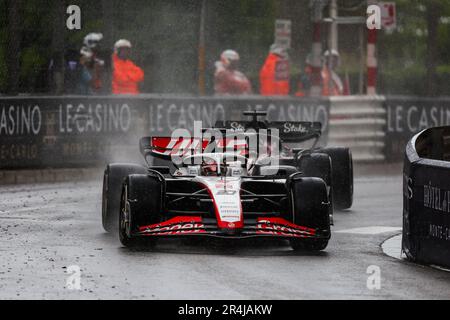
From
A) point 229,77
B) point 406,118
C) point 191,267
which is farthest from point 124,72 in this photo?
point 191,267

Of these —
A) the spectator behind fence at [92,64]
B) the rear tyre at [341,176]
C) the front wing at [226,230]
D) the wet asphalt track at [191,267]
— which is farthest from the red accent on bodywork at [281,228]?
the spectator behind fence at [92,64]

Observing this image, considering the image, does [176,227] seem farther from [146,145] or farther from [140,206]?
[146,145]

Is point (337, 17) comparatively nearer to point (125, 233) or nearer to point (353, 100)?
point (353, 100)

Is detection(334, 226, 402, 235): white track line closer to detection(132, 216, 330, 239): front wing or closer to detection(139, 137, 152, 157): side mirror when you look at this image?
detection(139, 137, 152, 157): side mirror

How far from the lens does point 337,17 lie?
2867 cm

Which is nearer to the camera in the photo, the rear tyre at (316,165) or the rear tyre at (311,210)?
the rear tyre at (311,210)

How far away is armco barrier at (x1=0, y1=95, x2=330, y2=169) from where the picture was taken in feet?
74.7

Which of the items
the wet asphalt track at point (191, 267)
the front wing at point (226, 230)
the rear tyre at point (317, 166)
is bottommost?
the wet asphalt track at point (191, 267)

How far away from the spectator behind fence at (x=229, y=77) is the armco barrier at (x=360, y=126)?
6.41 feet

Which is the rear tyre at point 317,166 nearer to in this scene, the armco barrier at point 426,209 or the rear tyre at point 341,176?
the rear tyre at point 341,176

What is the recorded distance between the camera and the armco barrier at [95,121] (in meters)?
22.8
